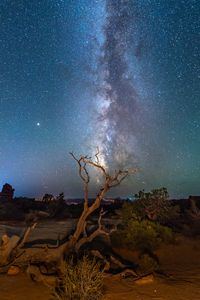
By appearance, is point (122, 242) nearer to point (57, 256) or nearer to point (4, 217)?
point (57, 256)

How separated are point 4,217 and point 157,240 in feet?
58.3

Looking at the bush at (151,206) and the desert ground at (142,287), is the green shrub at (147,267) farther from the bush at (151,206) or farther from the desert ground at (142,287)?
the bush at (151,206)

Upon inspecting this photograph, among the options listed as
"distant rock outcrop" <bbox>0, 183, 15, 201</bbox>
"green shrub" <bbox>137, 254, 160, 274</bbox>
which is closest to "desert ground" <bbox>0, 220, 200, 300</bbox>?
"green shrub" <bbox>137, 254, 160, 274</bbox>

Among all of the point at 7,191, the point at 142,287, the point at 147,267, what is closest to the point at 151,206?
the point at 147,267

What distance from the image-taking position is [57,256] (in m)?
11.3

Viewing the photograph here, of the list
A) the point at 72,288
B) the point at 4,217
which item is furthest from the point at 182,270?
the point at 4,217

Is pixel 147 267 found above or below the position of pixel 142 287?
above

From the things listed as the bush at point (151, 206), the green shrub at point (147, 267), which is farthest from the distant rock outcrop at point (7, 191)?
the green shrub at point (147, 267)

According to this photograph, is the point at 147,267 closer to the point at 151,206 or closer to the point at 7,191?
the point at 151,206

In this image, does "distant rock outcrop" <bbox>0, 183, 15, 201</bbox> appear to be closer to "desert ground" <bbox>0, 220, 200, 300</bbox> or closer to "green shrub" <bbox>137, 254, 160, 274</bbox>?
"desert ground" <bbox>0, 220, 200, 300</bbox>

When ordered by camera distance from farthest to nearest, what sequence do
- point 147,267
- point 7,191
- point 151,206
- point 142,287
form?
1. point 7,191
2. point 151,206
3. point 147,267
4. point 142,287

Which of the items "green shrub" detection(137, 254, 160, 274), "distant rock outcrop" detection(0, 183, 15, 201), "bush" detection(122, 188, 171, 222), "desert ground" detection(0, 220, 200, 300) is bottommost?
"desert ground" detection(0, 220, 200, 300)

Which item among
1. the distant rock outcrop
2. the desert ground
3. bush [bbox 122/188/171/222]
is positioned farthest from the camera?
the distant rock outcrop

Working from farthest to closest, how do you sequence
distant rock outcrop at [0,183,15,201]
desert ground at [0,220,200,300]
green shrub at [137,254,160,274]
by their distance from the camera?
1. distant rock outcrop at [0,183,15,201]
2. green shrub at [137,254,160,274]
3. desert ground at [0,220,200,300]
